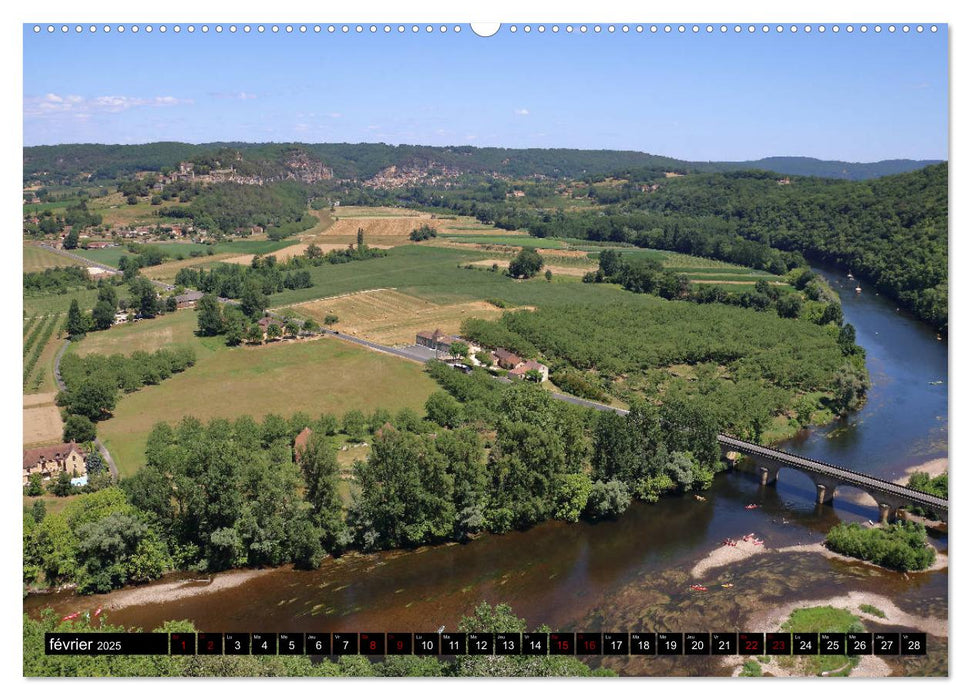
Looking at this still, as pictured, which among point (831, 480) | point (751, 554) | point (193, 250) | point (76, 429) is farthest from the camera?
point (193, 250)

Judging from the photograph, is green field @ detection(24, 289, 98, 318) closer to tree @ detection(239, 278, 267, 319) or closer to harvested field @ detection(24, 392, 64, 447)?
tree @ detection(239, 278, 267, 319)

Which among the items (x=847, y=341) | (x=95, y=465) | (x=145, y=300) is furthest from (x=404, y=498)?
(x=145, y=300)

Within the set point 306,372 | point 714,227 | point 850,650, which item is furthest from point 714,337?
point 714,227

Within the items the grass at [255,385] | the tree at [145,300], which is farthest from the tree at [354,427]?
the tree at [145,300]

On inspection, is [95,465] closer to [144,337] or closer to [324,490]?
[324,490]

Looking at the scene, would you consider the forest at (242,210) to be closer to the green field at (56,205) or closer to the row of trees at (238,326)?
the green field at (56,205)

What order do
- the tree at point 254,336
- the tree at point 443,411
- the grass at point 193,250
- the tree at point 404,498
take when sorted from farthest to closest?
the grass at point 193,250, the tree at point 254,336, the tree at point 443,411, the tree at point 404,498
